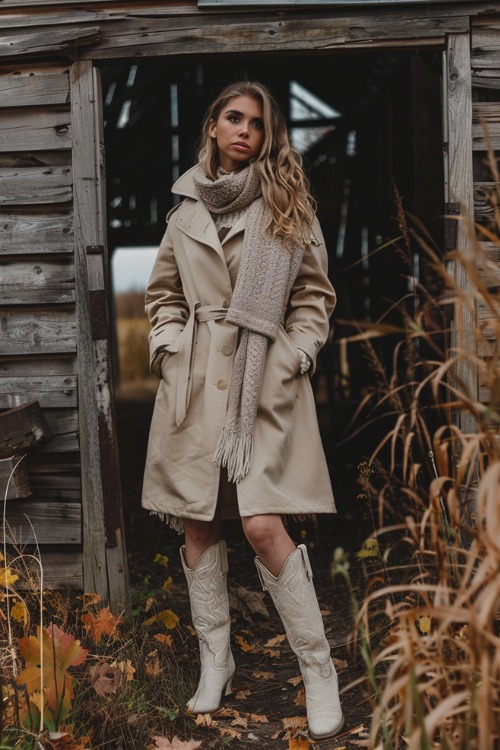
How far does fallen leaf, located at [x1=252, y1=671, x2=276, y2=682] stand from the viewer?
3.63m

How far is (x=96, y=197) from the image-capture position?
3.80 metres

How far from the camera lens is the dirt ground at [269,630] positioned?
3156 millimetres

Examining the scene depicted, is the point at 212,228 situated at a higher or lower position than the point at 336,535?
higher

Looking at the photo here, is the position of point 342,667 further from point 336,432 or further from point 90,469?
point 336,432

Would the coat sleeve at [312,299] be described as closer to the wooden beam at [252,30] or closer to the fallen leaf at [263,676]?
the wooden beam at [252,30]

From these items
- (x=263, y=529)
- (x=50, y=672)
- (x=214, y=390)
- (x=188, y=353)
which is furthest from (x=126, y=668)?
(x=188, y=353)

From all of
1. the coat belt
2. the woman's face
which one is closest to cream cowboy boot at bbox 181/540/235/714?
the coat belt

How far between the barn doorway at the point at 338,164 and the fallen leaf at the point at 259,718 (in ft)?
8.74

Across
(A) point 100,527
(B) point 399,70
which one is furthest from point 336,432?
(A) point 100,527

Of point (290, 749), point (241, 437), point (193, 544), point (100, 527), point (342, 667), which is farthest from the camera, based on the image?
point (100, 527)

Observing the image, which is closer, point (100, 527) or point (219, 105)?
point (219, 105)

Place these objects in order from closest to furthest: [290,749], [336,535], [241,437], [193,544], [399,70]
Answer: [290,749], [241,437], [193,544], [336,535], [399,70]

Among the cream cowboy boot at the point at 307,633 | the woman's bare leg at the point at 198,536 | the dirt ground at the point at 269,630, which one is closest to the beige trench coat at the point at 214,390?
the woman's bare leg at the point at 198,536

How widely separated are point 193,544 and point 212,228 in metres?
1.23
